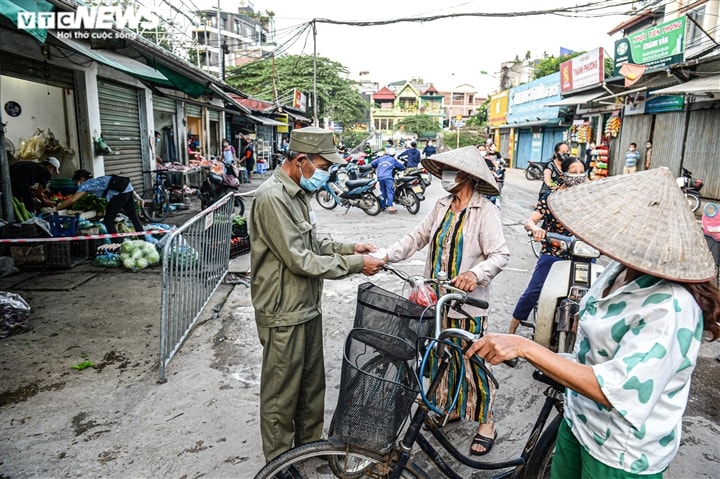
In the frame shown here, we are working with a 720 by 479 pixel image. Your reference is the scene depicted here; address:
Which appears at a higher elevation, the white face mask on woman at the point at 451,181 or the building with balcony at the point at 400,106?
the building with balcony at the point at 400,106

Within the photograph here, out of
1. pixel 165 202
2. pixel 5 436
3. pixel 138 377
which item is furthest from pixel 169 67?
pixel 5 436

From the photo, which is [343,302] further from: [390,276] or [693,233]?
[693,233]

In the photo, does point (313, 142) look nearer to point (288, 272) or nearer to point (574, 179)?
point (288, 272)

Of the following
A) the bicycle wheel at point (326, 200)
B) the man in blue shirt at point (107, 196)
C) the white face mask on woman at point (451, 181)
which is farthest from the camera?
the bicycle wheel at point (326, 200)

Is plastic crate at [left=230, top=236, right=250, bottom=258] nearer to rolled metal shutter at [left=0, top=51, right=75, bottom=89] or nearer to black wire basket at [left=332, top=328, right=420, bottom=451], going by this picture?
rolled metal shutter at [left=0, top=51, right=75, bottom=89]

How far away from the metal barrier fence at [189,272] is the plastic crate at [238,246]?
147 centimetres

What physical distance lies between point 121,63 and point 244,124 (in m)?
18.0

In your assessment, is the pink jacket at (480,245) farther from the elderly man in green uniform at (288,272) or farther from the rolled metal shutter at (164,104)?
the rolled metal shutter at (164,104)

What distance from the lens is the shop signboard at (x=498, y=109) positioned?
31.2m

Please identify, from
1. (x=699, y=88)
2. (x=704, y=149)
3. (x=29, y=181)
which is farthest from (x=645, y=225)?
(x=704, y=149)

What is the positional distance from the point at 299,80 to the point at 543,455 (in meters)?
31.9

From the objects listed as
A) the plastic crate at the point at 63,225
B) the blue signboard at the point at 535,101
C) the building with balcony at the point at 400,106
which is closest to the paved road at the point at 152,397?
the plastic crate at the point at 63,225

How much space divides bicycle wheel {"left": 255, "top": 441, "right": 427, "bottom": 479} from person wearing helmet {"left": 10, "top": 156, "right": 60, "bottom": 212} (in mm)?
6832

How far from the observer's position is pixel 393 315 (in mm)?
2080
